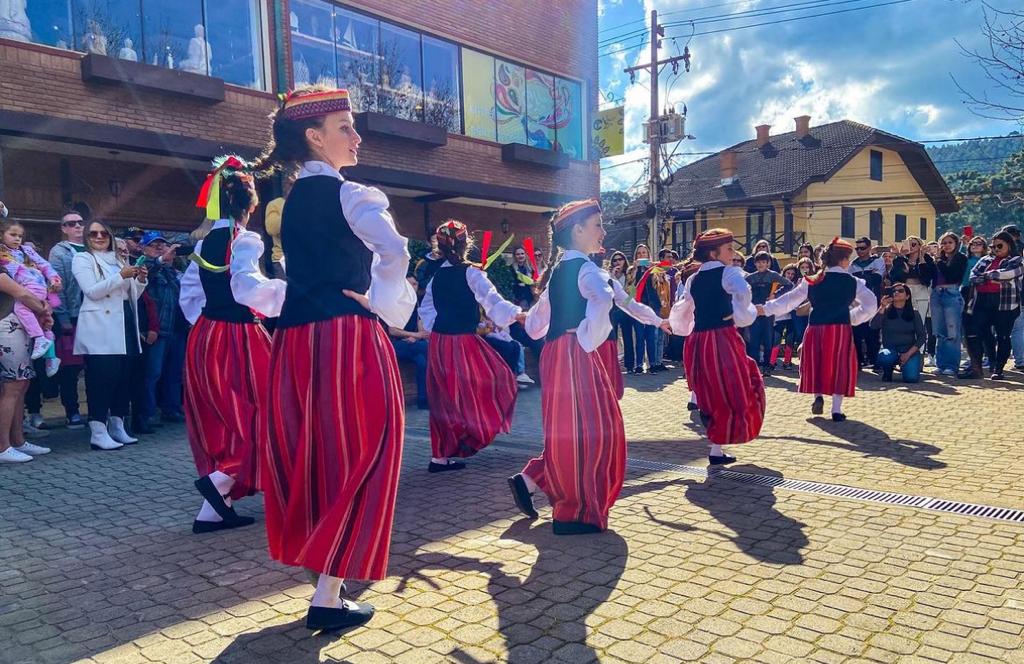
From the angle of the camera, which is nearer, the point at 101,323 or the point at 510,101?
the point at 101,323

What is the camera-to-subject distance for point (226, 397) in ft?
14.8

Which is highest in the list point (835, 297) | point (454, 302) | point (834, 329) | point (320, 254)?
point (320, 254)

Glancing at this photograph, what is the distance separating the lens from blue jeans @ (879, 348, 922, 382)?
10.3 meters

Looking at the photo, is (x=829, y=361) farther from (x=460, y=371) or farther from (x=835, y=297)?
(x=460, y=371)

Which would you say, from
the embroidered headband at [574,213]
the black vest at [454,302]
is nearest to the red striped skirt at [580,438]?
the embroidered headband at [574,213]

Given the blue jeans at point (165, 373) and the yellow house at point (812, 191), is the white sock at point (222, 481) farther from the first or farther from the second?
the yellow house at point (812, 191)

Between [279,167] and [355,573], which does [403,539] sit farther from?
[279,167]

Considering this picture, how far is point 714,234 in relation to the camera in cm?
599

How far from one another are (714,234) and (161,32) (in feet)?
30.6

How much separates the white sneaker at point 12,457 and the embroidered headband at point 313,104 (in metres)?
4.90

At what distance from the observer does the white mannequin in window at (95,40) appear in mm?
→ 10398

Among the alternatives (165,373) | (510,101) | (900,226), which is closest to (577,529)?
(165,373)

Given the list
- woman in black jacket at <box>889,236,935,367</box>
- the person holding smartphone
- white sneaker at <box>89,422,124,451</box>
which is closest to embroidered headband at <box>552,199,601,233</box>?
white sneaker at <box>89,422,124,451</box>

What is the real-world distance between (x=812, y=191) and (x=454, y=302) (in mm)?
31088
